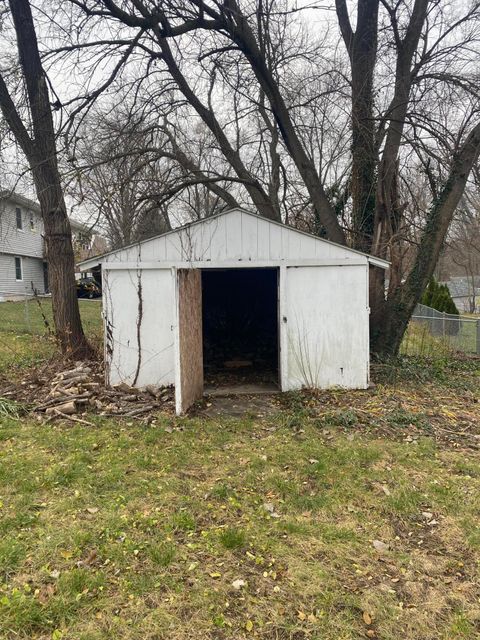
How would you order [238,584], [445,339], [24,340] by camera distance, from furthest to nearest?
[24,340], [445,339], [238,584]

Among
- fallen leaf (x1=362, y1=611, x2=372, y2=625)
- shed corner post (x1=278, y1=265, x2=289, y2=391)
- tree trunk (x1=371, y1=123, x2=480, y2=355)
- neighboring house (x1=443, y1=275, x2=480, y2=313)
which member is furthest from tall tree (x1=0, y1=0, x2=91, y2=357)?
neighboring house (x1=443, y1=275, x2=480, y2=313)

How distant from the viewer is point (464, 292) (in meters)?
38.8

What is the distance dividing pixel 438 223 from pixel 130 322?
605 centimetres

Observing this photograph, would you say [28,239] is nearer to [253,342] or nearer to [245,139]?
[245,139]

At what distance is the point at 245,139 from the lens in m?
13.6

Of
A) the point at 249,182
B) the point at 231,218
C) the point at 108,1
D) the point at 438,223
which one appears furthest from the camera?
the point at 249,182

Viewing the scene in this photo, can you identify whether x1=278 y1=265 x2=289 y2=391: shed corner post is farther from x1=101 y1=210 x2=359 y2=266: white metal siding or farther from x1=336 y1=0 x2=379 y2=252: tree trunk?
x1=336 y1=0 x2=379 y2=252: tree trunk

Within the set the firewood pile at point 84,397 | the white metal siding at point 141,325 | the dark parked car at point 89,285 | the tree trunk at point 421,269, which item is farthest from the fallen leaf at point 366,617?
the tree trunk at point 421,269

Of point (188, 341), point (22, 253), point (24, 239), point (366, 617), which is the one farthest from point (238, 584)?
point (24, 239)

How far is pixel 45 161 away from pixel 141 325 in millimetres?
3487

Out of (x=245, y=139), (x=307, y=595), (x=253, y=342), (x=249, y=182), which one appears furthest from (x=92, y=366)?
(x=245, y=139)

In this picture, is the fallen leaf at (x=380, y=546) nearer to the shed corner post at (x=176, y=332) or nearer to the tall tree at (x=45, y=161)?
the shed corner post at (x=176, y=332)

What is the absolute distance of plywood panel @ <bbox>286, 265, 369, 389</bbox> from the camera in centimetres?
664

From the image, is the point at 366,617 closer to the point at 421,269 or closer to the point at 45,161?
the point at 421,269
